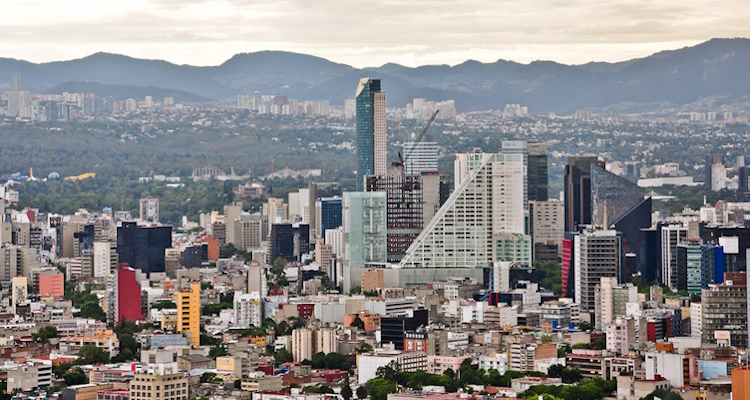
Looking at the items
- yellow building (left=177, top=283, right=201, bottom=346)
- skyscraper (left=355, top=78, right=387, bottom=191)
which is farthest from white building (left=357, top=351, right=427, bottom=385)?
skyscraper (left=355, top=78, right=387, bottom=191)

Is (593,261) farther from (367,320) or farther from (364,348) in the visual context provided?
(364,348)

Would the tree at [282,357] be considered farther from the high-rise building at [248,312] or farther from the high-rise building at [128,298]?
the high-rise building at [128,298]

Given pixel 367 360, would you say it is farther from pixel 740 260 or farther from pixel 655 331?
pixel 740 260

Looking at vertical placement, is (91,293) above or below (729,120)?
below

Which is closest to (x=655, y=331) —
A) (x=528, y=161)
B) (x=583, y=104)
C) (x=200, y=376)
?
(x=200, y=376)

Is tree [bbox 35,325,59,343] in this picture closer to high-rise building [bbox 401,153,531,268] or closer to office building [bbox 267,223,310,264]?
high-rise building [bbox 401,153,531,268]

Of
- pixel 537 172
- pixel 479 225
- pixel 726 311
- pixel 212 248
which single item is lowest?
pixel 726 311

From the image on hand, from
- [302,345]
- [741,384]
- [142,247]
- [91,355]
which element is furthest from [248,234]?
[741,384]
